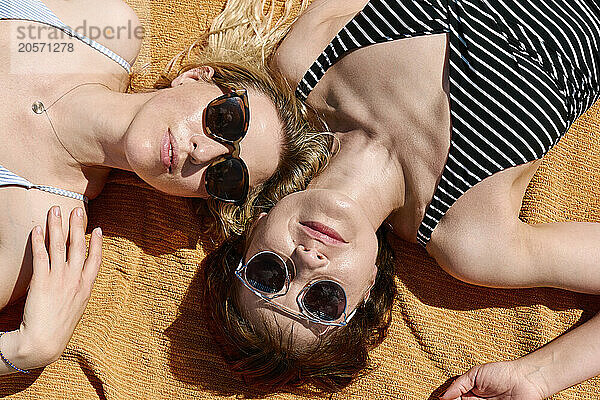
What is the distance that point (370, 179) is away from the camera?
2439mm

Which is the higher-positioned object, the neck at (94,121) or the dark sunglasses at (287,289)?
the neck at (94,121)

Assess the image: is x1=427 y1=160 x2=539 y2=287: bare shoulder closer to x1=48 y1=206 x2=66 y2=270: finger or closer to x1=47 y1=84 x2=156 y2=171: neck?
x1=47 y1=84 x2=156 y2=171: neck

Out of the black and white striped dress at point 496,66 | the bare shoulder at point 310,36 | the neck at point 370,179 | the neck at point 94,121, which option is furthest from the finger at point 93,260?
the black and white striped dress at point 496,66

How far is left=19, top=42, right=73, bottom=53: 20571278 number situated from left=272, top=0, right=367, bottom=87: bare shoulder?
0.91m

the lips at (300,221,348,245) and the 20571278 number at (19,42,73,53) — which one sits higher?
the 20571278 number at (19,42,73,53)

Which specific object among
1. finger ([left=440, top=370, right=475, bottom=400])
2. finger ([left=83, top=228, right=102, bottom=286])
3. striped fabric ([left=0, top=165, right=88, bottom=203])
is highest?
striped fabric ([left=0, top=165, right=88, bottom=203])

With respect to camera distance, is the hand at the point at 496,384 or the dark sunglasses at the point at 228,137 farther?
the hand at the point at 496,384

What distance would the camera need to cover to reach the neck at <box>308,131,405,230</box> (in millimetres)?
2422

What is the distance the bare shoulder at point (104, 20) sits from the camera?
2.59m

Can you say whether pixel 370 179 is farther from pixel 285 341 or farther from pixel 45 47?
pixel 45 47

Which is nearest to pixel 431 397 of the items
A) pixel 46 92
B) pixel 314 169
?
pixel 314 169

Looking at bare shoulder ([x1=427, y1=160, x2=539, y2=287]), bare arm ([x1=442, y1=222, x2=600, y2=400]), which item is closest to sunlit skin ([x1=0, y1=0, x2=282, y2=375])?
bare shoulder ([x1=427, y1=160, x2=539, y2=287])

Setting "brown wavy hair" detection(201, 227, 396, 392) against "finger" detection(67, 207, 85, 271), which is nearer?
"brown wavy hair" detection(201, 227, 396, 392)

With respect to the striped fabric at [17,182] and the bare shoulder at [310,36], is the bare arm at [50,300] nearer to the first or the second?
the striped fabric at [17,182]
